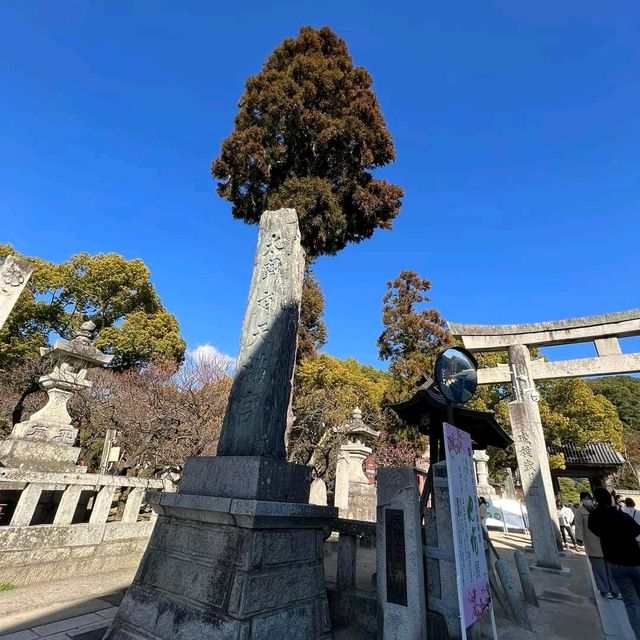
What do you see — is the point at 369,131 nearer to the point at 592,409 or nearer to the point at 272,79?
the point at 272,79

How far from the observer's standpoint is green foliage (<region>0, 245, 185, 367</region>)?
18.7 metres

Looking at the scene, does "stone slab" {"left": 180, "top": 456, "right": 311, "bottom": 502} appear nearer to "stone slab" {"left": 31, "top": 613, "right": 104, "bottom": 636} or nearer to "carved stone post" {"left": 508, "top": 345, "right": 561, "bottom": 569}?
"stone slab" {"left": 31, "top": 613, "right": 104, "bottom": 636}

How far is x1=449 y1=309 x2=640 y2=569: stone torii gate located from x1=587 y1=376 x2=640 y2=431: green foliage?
1230 inches

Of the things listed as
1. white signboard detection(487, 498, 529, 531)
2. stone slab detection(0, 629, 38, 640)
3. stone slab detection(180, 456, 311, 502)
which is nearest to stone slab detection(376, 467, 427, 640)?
stone slab detection(180, 456, 311, 502)

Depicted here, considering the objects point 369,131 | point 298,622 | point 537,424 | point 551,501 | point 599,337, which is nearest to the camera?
point 298,622

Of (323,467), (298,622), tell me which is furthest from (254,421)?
(323,467)

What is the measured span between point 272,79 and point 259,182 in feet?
11.8

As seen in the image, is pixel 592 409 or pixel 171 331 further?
pixel 171 331

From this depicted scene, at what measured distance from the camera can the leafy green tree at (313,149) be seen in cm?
1177

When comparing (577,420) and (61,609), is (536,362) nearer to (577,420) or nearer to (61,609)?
(577,420)

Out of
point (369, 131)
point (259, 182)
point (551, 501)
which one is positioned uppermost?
point (369, 131)

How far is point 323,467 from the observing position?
17047 mm

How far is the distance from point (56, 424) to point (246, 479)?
484 centimetres

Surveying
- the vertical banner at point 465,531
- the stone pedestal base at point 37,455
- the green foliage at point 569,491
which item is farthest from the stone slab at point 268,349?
the green foliage at point 569,491
